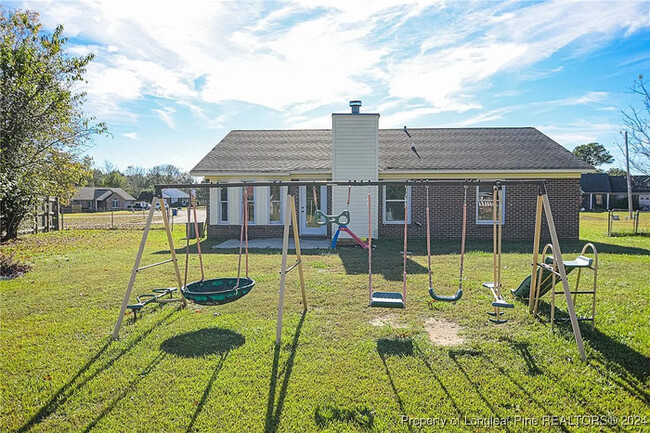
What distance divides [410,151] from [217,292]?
12993mm

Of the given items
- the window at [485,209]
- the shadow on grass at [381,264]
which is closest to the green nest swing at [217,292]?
the shadow on grass at [381,264]

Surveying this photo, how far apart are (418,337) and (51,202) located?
→ 72.2 feet

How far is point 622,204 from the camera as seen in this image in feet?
149

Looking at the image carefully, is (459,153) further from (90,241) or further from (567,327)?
(90,241)

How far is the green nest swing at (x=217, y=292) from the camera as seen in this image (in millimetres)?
5004

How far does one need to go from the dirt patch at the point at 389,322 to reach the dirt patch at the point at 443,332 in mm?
363

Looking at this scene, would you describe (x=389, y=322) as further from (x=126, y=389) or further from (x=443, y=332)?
(x=126, y=389)

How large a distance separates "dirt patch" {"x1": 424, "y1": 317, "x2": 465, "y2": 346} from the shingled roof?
382 inches

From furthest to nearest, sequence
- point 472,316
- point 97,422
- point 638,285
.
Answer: point 638,285, point 472,316, point 97,422

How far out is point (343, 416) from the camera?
3336mm

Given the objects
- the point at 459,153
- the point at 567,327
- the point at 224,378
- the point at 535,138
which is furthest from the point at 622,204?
the point at 224,378

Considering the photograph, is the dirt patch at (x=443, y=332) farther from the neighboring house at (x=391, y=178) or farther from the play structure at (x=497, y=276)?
the neighboring house at (x=391, y=178)

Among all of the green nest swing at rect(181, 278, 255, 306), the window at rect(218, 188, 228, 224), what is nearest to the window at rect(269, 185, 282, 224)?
the window at rect(218, 188, 228, 224)

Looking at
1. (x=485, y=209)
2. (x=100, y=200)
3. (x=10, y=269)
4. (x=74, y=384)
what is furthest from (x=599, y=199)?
(x=100, y=200)
